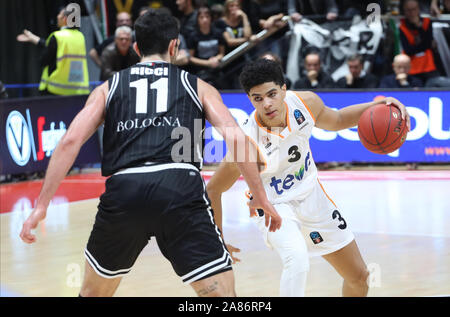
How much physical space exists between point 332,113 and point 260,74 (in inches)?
26.7

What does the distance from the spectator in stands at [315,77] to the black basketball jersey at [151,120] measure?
8.38m

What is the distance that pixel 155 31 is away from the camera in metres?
4.04

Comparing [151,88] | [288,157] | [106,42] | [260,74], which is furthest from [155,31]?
[106,42]

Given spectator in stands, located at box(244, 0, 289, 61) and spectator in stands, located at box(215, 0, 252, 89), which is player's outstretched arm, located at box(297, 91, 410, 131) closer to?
spectator in stands, located at box(215, 0, 252, 89)

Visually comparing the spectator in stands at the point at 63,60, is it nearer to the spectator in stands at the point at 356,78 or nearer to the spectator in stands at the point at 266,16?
the spectator in stands at the point at 266,16

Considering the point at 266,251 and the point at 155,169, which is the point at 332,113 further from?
the point at 266,251

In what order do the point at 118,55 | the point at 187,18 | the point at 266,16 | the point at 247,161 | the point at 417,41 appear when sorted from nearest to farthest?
the point at 247,161 < the point at 417,41 < the point at 118,55 < the point at 187,18 < the point at 266,16

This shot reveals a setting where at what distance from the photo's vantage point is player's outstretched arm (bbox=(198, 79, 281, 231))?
153 inches

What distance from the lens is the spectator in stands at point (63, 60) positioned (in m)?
12.1

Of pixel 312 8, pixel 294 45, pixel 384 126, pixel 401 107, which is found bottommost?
pixel 294 45

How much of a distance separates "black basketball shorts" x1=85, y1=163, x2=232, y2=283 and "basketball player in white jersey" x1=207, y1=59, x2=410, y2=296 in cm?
83

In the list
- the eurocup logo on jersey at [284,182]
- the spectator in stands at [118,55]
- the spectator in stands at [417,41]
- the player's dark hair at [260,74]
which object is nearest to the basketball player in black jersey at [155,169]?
the player's dark hair at [260,74]

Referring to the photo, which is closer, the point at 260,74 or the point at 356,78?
the point at 260,74
